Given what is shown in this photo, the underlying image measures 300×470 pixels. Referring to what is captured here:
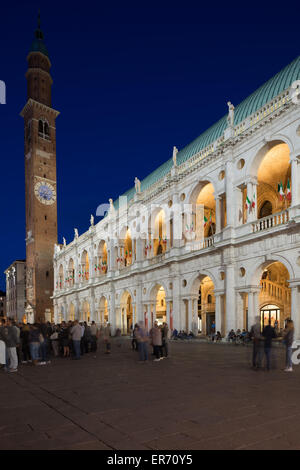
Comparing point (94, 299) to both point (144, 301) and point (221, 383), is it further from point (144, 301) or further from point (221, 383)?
point (221, 383)

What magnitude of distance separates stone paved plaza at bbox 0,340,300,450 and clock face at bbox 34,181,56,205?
54641 mm

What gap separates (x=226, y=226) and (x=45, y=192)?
46458mm

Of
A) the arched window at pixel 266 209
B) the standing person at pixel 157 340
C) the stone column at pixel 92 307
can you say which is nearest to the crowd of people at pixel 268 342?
the standing person at pixel 157 340

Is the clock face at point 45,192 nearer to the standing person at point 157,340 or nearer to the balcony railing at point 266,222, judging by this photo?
the balcony railing at point 266,222

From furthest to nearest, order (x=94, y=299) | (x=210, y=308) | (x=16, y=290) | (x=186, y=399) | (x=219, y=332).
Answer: (x=16, y=290), (x=94, y=299), (x=210, y=308), (x=219, y=332), (x=186, y=399)

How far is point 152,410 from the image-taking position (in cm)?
668

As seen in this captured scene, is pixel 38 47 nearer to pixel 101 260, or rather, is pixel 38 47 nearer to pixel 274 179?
pixel 101 260

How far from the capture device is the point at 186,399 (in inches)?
298

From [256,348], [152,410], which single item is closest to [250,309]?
[256,348]

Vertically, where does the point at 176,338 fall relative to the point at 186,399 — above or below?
below

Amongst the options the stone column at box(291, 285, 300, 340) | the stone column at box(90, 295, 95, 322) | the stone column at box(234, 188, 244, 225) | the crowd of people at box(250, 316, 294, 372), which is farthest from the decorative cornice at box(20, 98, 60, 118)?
the crowd of people at box(250, 316, 294, 372)

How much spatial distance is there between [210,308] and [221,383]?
2340 centimetres
